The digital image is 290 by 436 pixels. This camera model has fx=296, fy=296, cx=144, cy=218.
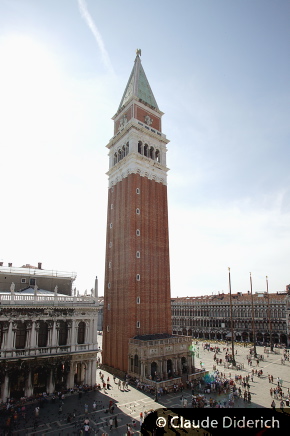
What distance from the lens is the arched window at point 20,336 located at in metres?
34.9

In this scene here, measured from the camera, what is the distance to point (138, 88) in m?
62.4

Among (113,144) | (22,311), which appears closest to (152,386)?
(22,311)

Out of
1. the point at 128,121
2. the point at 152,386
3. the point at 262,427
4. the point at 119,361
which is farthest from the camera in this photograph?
the point at 128,121

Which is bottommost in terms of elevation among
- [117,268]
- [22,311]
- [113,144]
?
[22,311]

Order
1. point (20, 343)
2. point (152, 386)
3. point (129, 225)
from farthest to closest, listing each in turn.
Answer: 1. point (129, 225)
2. point (152, 386)
3. point (20, 343)

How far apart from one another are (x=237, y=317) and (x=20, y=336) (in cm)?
7570

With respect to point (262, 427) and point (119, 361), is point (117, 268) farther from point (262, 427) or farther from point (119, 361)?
point (262, 427)

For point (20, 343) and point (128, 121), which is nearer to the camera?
point (20, 343)

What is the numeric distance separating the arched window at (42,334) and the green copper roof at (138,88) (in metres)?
45.6

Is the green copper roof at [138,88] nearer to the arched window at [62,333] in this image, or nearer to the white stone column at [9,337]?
the arched window at [62,333]

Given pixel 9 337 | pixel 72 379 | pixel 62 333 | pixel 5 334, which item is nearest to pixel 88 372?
pixel 72 379

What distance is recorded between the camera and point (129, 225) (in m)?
51.7

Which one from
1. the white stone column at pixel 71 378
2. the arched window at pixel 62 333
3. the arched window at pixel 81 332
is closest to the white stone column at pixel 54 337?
the arched window at pixel 62 333

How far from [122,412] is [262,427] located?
16.9 m
